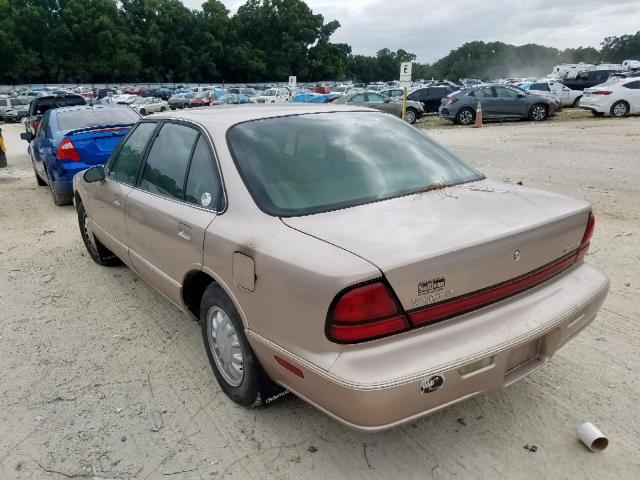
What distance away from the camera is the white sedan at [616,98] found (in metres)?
19.9

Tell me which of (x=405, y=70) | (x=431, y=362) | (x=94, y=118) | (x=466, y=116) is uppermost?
(x=405, y=70)

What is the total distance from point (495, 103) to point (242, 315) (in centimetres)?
2023

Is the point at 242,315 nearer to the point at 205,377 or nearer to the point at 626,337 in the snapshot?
the point at 205,377

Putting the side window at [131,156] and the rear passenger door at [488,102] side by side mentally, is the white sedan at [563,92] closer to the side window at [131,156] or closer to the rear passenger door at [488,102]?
the rear passenger door at [488,102]

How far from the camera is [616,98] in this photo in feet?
65.6

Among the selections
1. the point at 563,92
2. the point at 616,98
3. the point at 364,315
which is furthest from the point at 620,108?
the point at 364,315

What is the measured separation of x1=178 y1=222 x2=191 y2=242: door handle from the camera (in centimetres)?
295

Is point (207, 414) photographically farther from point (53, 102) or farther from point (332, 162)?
point (53, 102)

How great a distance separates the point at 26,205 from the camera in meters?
8.38

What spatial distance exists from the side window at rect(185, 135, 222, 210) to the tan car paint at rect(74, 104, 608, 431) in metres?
0.08

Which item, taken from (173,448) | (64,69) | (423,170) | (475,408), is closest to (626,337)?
(475,408)

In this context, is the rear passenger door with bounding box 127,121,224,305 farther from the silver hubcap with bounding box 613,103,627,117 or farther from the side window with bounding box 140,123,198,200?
the silver hubcap with bounding box 613,103,627,117

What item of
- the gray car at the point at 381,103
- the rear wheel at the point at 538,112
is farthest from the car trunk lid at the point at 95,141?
the rear wheel at the point at 538,112

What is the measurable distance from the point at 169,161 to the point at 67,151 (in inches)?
191
